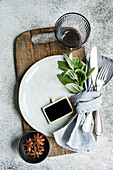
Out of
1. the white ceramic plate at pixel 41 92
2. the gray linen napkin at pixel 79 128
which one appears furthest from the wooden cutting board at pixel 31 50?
the gray linen napkin at pixel 79 128

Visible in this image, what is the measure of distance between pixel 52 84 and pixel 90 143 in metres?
0.26

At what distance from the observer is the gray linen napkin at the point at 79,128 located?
785 mm

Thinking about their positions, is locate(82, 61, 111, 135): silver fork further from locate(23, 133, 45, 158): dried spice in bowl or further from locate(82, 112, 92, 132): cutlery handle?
locate(23, 133, 45, 158): dried spice in bowl

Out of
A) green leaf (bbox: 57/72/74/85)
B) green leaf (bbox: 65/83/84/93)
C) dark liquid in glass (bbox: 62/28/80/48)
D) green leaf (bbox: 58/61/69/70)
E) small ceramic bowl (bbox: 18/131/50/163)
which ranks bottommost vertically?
small ceramic bowl (bbox: 18/131/50/163)

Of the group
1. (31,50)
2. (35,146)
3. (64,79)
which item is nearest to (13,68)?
(31,50)

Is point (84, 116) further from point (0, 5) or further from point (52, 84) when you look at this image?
point (0, 5)

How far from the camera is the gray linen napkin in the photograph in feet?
2.57

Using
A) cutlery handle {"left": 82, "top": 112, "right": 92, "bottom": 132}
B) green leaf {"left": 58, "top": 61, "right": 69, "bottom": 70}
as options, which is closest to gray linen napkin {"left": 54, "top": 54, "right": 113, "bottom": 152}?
cutlery handle {"left": 82, "top": 112, "right": 92, "bottom": 132}

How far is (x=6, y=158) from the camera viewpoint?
86 cm

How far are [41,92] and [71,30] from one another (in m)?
0.27

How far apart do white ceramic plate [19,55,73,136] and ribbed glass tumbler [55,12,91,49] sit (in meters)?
0.08

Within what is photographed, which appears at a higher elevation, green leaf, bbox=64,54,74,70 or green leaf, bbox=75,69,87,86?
green leaf, bbox=64,54,74,70

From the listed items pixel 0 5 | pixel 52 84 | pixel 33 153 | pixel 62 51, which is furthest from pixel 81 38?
pixel 33 153

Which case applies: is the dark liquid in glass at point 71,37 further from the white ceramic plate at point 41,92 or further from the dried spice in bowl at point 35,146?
the dried spice in bowl at point 35,146
